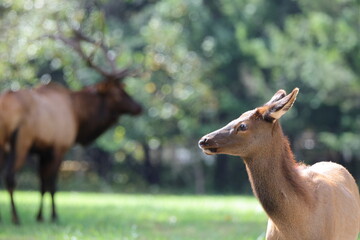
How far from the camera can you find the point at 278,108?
540 cm

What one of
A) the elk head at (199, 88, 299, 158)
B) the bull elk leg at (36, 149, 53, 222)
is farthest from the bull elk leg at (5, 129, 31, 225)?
the elk head at (199, 88, 299, 158)

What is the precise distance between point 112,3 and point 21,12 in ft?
45.2

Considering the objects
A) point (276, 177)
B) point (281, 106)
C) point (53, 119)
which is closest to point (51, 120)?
point (53, 119)

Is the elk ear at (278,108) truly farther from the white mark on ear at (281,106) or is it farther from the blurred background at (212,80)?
the blurred background at (212,80)

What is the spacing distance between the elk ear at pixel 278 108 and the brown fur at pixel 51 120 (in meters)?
7.06

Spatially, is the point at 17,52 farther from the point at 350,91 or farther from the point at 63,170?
the point at 63,170

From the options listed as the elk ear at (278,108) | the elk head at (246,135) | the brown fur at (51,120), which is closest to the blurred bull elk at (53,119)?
the brown fur at (51,120)

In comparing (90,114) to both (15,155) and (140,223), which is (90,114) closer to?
(15,155)

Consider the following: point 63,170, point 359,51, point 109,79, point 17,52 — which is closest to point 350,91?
point 359,51

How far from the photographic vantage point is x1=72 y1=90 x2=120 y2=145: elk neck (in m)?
14.3

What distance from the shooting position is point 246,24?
1006 inches

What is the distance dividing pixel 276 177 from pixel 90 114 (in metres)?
9.25

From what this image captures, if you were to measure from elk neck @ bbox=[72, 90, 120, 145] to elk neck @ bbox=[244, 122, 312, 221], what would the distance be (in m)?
8.95

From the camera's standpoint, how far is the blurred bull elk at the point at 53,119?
12125 millimetres
